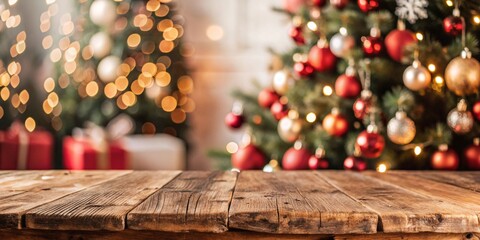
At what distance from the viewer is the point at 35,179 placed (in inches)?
46.2

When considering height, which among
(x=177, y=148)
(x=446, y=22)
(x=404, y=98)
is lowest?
(x=177, y=148)

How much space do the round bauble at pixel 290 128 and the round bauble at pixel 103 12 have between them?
197 centimetres

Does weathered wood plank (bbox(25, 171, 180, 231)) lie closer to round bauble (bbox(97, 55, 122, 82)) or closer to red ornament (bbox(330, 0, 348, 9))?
red ornament (bbox(330, 0, 348, 9))

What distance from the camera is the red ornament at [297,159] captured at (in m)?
1.93

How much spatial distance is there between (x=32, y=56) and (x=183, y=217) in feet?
12.5

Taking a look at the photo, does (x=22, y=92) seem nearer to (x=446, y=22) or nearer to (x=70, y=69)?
(x=70, y=69)

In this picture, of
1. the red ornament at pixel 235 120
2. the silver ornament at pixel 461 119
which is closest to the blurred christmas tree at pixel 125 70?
the red ornament at pixel 235 120

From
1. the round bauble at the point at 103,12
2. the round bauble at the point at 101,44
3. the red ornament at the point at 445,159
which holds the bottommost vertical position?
the red ornament at the point at 445,159

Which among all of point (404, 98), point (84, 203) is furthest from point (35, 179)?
point (404, 98)

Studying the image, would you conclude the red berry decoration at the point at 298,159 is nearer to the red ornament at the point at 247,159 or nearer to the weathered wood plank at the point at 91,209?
the red ornament at the point at 247,159

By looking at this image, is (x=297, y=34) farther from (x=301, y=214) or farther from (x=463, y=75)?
(x=301, y=214)

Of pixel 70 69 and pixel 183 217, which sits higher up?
pixel 70 69

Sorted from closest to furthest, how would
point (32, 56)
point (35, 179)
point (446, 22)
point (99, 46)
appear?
point (35, 179) < point (446, 22) < point (99, 46) < point (32, 56)

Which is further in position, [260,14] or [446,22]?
[260,14]
